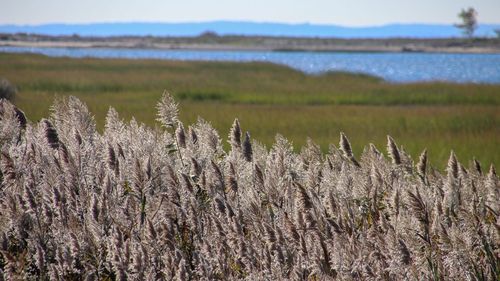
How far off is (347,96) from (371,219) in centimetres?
2300

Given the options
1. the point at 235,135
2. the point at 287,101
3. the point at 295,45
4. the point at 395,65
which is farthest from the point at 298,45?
the point at 235,135

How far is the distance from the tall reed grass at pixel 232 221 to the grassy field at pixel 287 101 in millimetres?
2541

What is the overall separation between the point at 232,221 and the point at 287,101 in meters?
22.8

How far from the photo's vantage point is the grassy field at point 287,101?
1684 centimetres

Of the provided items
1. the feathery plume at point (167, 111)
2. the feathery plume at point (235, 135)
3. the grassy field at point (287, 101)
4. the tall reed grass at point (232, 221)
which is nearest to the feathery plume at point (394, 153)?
the tall reed grass at point (232, 221)

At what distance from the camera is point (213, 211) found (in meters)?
4.77

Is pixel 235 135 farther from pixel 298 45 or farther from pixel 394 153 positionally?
pixel 298 45

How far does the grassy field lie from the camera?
16.8 metres

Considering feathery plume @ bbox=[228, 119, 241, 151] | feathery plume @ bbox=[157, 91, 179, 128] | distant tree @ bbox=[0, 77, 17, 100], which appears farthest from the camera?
distant tree @ bbox=[0, 77, 17, 100]

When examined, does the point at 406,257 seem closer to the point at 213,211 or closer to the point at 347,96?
the point at 213,211

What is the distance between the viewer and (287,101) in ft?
88.0

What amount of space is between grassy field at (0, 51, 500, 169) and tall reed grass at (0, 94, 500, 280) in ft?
8.34

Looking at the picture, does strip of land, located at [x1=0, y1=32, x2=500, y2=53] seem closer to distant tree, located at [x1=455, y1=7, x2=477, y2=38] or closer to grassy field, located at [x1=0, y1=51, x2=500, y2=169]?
distant tree, located at [x1=455, y1=7, x2=477, y2=38]

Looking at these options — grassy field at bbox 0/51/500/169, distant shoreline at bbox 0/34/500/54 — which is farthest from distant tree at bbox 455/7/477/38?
grassy field at bbox 0/51/500/169
